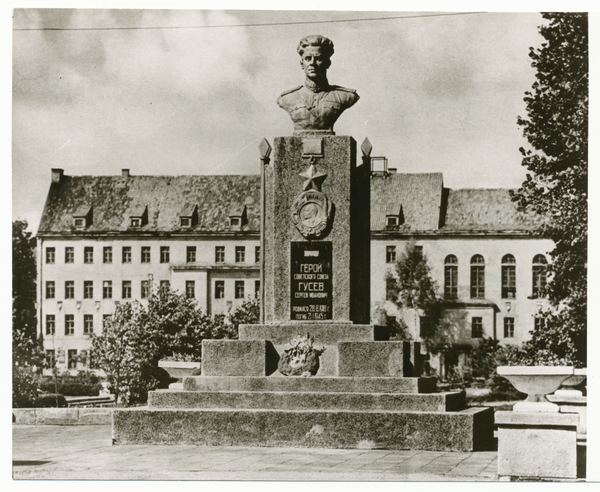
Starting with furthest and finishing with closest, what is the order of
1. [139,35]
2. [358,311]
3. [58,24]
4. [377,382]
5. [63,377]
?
1. [63,377]
2. [139,35]
3. [58,24]
4. [358,311]
5. [377,382]

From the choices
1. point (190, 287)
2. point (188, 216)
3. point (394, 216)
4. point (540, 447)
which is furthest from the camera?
point (190, 287)

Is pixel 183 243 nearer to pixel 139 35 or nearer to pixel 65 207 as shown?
pixel 65 207

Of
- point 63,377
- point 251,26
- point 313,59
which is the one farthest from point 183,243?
point 313,59

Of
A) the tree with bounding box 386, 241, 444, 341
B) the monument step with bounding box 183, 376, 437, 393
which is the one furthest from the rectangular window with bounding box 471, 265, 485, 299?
the monument step with bounding box 183, 376, 437, 393

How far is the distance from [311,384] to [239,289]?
2188 inches

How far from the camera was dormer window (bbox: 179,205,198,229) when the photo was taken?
69.3 meters

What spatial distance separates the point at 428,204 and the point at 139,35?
49907mm

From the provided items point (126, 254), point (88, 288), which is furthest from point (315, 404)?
point (88, 288)

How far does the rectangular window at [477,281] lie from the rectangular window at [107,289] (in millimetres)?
25569

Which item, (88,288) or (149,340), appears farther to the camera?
(88,288)

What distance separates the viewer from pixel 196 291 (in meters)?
70.4

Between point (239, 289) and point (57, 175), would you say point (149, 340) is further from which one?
point (57, 175)

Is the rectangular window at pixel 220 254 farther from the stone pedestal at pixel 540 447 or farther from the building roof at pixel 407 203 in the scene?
the stone pedestal at pixel 540 447

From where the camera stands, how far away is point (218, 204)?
227 ft
